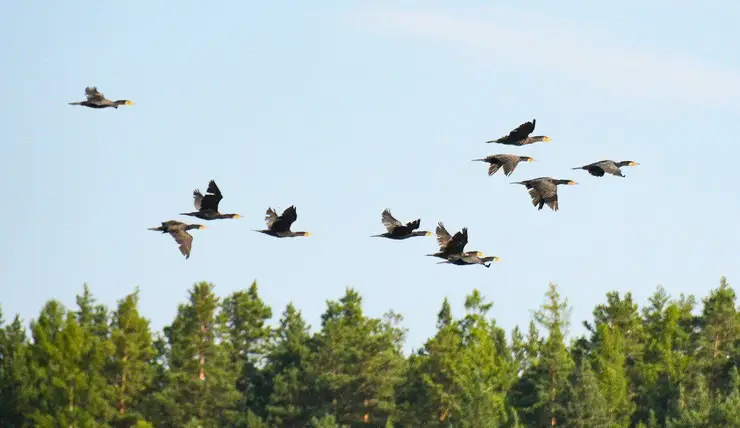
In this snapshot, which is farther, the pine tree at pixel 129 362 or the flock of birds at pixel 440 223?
the pine tree at pixel 129 362

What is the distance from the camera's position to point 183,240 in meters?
57.9

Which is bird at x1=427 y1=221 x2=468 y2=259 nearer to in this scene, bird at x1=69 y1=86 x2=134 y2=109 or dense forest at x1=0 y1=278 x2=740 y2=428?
bird at x1=69 y1=86 x2=134 y2=109

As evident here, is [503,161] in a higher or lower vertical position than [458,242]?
higher

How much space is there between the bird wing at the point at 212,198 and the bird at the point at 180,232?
3.21 ft

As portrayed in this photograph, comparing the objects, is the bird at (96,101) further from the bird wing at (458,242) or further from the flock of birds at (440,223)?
the bird wing at (458,242)

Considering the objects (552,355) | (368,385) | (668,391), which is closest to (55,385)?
(368,385)

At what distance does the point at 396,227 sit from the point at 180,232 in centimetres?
578

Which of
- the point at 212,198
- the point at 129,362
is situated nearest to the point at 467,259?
the point at 212,198

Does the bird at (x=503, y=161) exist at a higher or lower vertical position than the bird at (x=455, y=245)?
higher

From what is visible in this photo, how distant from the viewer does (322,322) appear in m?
114

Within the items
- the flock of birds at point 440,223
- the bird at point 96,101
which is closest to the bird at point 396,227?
the flock of birds at point 440,223

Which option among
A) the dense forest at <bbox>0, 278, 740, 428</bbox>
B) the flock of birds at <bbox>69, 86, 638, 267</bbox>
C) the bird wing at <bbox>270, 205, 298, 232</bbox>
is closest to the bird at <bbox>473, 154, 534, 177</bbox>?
→ the flock of birds at <bbox>69, 86, 638, 267</bbox>

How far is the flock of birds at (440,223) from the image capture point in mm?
57562

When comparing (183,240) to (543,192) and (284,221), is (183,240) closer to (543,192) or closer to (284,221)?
(284,221)
